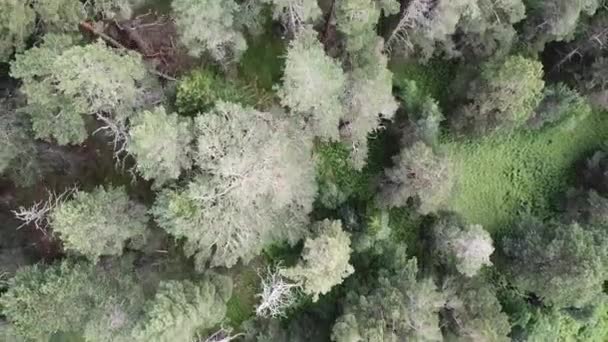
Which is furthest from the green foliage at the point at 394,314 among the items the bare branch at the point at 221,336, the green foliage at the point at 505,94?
the green foliage at the point at 505,94

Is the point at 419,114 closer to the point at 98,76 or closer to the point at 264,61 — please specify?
the point at 264,61

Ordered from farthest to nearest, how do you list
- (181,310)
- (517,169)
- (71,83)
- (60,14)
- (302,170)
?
(517,169)
(302,170)
(181,310)
(60,14)
(71,83)

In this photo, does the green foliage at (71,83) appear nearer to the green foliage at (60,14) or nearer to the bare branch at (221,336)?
the green foliage at (60,14)

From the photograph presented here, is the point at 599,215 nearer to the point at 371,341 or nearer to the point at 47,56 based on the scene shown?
the point at 371,341

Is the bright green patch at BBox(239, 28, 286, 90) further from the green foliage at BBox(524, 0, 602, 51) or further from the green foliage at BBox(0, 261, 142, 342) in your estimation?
the green foliage at BBox(524, 0, 602, 51)

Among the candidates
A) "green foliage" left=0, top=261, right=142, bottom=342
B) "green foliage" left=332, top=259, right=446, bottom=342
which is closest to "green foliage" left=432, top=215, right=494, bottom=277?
"green foliage" left=332, top=259, right=446, bottom=342

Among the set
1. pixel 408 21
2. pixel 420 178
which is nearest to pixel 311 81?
pixel 408 21

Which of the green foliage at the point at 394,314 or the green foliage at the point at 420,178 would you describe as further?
the green foliage at the point at 420,178
